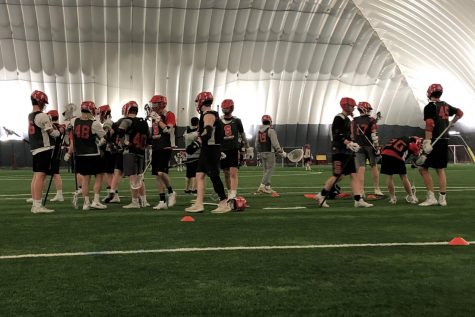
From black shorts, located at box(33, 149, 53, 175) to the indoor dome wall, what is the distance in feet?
108

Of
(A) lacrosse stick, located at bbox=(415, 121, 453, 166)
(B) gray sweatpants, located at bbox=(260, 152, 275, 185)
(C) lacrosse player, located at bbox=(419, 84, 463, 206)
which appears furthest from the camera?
(B) gray sweatpants, located at bbox=(260, 152, 275, 185)

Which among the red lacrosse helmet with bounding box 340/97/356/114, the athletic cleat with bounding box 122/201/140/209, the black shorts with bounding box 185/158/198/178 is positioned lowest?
the athletic cleat with bounding box 122/201/140/209

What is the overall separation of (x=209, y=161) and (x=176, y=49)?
34.7m

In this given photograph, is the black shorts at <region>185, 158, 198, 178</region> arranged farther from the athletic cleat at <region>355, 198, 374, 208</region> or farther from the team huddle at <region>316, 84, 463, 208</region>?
the athletic cleat at <region>355, 198, 374, 208</region>

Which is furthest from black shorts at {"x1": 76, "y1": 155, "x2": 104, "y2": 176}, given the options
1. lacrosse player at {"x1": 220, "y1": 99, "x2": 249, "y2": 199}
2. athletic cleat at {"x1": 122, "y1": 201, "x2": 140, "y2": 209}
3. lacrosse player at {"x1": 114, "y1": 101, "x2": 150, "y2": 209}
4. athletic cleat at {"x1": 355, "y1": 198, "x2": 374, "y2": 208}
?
athletic cleat at {"x1": 355, "y1": 198, "x2": 374, "y2": 208}

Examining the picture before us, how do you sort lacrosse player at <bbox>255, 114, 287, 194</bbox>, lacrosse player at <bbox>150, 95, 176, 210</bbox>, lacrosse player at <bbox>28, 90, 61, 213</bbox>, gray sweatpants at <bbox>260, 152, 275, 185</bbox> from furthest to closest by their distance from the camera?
lacrosse player at <bbox>255, 114, 287, 194</bbox>
gray sweatpants at <bbox>260, 152, 275, 185</bbox>
lacrosse player at <bbox>150, 95, 176, 210</bbox>
lacrosse player at <bbox>28, 90, 61, 213</bbox>

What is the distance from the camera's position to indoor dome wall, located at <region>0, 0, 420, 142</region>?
42625 mm

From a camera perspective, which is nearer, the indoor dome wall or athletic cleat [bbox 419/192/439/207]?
athletic cleat [bbox 419/192/439/207]

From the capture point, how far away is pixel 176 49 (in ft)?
146

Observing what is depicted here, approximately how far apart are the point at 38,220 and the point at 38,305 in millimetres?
5984

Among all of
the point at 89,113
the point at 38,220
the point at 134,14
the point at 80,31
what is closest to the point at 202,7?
the point at 134,14

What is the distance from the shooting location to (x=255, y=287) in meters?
4.85

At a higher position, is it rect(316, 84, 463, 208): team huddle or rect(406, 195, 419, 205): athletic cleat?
rect(316, 84, 463, 208): team huddle

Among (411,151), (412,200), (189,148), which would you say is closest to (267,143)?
(411,151)
